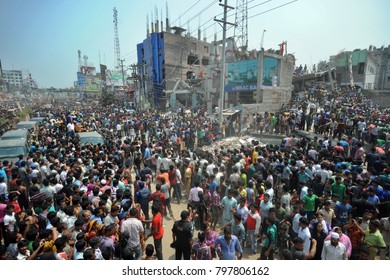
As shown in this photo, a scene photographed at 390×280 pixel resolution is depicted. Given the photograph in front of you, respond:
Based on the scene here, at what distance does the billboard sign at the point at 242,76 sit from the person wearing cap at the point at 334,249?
65.6 feet

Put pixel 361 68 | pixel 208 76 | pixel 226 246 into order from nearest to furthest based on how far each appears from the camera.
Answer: pixel 226 246 < pixel 208 76 < pixel 361 68

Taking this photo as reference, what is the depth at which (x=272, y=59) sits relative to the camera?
22812 millimetres

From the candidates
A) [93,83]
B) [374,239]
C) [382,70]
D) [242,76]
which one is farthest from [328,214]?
[93,83]

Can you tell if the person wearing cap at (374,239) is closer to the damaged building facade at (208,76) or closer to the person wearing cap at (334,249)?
the person wearing cap at (334,249)

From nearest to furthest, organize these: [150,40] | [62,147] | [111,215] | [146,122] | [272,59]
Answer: [111,215]
[62,147]
[146,122]
[272,59]
[150,40]

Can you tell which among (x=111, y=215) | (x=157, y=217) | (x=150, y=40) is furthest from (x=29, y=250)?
(x=150, y=40)

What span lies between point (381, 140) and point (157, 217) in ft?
→ 38.6

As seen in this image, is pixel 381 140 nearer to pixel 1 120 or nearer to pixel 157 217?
pixel 157 217

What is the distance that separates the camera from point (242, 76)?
24.4 m

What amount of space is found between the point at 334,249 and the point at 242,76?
2188 centimetres

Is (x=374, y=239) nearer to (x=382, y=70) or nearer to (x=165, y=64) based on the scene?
(x=382, y=70)

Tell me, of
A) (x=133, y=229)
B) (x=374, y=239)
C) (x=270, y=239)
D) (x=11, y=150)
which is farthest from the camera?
(x=11, y=150)

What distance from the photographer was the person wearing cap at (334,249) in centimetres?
421

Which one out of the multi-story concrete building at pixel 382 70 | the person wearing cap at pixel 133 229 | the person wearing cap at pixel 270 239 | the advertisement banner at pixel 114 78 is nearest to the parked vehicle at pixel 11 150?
the person wearing cap at pixel 133 229
